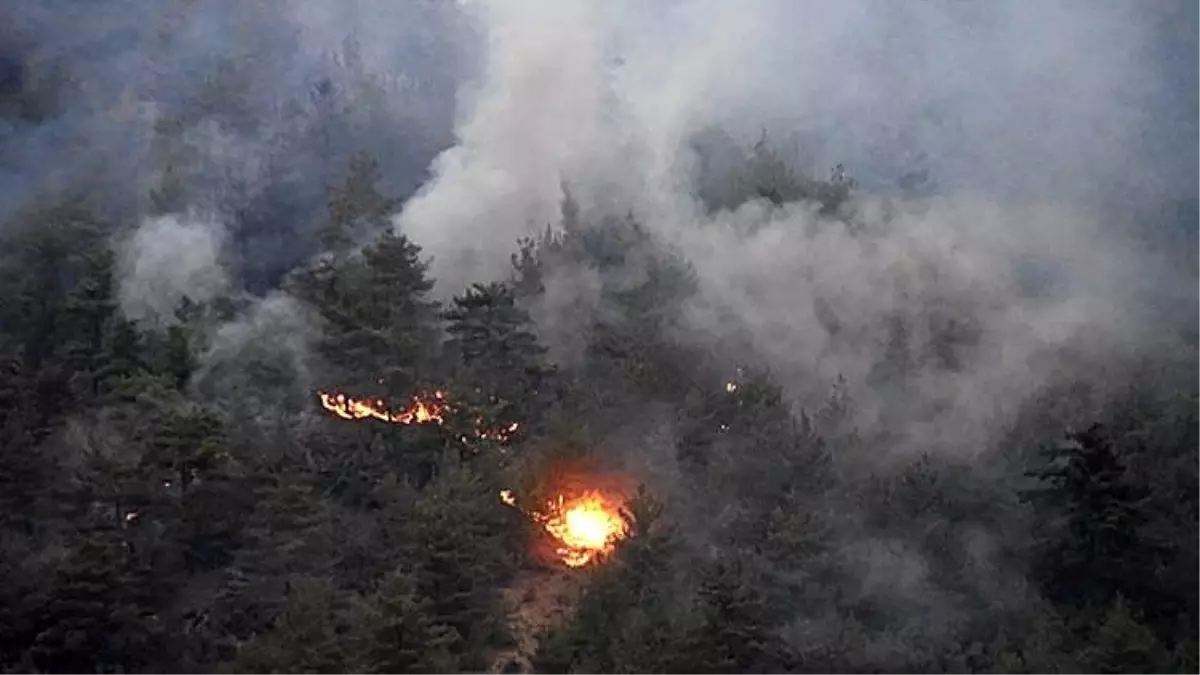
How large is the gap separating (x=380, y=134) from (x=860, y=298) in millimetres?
21263

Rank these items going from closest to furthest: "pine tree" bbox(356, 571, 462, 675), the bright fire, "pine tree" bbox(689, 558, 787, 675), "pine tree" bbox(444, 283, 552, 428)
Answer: "pine tree" bbox(356, 571, 462, 675)
"pine tree" bbox(689, 558, 787, 675)
the bright fire
"pine tree" bbox(444, 283, 552, 428)

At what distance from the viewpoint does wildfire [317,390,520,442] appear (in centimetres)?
3091

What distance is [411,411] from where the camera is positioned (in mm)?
31766

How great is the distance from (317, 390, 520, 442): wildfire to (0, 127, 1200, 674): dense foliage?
0.35 m

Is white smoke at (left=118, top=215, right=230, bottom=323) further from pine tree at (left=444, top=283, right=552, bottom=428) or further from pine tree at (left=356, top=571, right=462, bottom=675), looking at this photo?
pine tree at (left=356, top=571, right=462, bottom=675)

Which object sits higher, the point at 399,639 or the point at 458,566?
the point at 458,566

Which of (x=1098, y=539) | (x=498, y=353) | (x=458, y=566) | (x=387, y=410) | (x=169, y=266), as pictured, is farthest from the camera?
(x=169, y=266)

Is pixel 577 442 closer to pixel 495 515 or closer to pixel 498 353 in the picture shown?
pixel 495 515

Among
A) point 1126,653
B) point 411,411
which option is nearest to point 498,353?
point 411,411

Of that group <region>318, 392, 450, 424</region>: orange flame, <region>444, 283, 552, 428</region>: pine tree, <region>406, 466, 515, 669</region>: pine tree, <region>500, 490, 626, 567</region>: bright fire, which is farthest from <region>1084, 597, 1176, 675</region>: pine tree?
<region>318, 392, 450, 424</region>: orange flame

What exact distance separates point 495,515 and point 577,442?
113 inches

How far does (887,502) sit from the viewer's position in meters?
28.7

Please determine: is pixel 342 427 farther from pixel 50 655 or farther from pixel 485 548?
pixel 50 655

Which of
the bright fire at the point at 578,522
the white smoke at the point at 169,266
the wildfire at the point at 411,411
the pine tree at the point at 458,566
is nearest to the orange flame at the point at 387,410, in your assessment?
the wildfire at the point at 411,411
